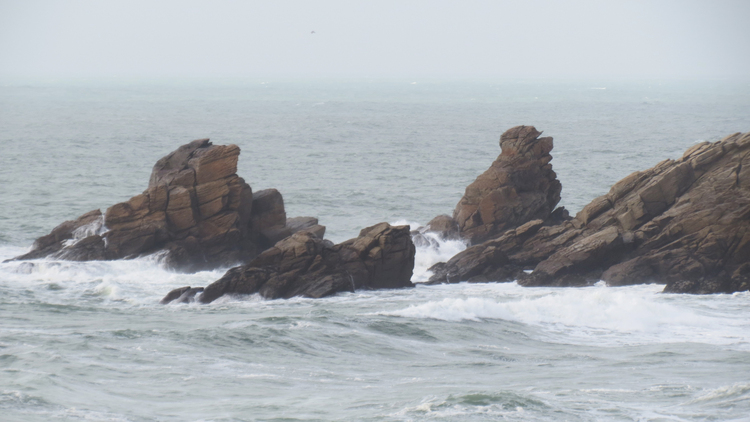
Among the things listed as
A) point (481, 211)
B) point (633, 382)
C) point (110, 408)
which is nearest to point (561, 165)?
point (481, 211)

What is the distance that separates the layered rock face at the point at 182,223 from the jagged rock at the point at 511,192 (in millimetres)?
7424

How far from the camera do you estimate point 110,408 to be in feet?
63.3

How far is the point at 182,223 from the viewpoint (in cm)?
3600

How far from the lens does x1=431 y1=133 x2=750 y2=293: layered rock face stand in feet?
105

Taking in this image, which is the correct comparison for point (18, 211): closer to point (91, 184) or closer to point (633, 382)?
point (91, 184)

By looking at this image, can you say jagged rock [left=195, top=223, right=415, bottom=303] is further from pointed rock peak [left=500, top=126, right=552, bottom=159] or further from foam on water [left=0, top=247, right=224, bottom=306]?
pointed rock peak [left=500, top=126, right=552, bottom=159]

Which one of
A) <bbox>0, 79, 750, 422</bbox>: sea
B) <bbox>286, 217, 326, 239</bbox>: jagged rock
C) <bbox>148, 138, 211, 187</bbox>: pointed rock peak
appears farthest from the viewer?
<bbox>286, 217, 326, 239</bbox>: jagged rock

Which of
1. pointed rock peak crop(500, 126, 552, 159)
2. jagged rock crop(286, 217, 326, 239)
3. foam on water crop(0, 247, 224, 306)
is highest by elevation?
pointed rock peak crop(500, 126, 552, 159)

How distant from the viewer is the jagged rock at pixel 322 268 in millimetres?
31344

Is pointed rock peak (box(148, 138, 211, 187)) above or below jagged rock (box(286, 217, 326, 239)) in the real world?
above

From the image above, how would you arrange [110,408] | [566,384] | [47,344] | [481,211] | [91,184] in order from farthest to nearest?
[91,184] → [481,211] → [47,344] → [566,384] → [110,408]

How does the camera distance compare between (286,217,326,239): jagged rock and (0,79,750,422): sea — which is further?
(286,217,326,239): jagged rock

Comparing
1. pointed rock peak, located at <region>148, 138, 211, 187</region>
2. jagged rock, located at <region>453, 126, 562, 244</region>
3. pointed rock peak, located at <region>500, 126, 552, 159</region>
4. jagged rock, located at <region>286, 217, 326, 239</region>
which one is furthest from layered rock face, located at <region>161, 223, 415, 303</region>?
pointed rock peak, located at <region>500, 126, 552, 159</region>

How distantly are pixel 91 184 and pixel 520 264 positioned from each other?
36.3 m
